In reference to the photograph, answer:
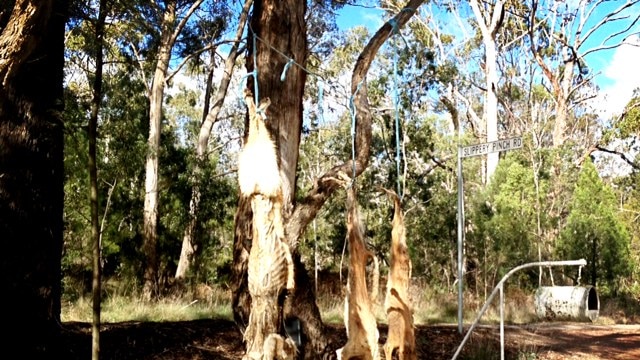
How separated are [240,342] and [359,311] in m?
4.26

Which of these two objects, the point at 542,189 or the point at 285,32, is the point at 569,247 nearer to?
the point at 542,189

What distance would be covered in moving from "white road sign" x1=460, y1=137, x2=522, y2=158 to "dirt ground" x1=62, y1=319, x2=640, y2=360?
76.3 inches

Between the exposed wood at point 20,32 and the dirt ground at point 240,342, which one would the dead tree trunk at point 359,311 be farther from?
the dirt ground at point 240,342

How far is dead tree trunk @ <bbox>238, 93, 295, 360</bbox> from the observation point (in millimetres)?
1619

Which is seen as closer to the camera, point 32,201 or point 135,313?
point 32,201

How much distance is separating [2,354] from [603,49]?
25074 mm

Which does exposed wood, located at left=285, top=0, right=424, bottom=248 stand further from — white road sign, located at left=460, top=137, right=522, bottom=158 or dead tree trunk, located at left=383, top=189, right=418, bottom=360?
white road sign, located at left=460, top=137, right=522, bottom=158

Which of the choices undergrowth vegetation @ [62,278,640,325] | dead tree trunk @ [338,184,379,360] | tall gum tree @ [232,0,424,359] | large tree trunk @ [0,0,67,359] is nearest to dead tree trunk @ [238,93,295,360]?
dead tree trunk @ [338,184,379,360]

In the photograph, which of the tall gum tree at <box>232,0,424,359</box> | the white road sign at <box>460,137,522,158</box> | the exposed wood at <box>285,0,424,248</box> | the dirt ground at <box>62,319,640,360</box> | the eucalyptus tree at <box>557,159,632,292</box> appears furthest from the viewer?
the eucalyptus tree at <box>557,159,632,292</box>

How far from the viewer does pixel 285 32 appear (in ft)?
14.3

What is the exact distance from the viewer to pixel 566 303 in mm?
11578

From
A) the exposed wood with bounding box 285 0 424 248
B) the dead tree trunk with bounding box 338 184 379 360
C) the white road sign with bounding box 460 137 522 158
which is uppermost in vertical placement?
the white road sign with bounding box 460 137 522 158

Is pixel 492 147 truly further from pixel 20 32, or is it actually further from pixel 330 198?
pixel 330 198

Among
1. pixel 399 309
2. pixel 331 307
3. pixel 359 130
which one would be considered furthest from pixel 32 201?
pixel 331 307
